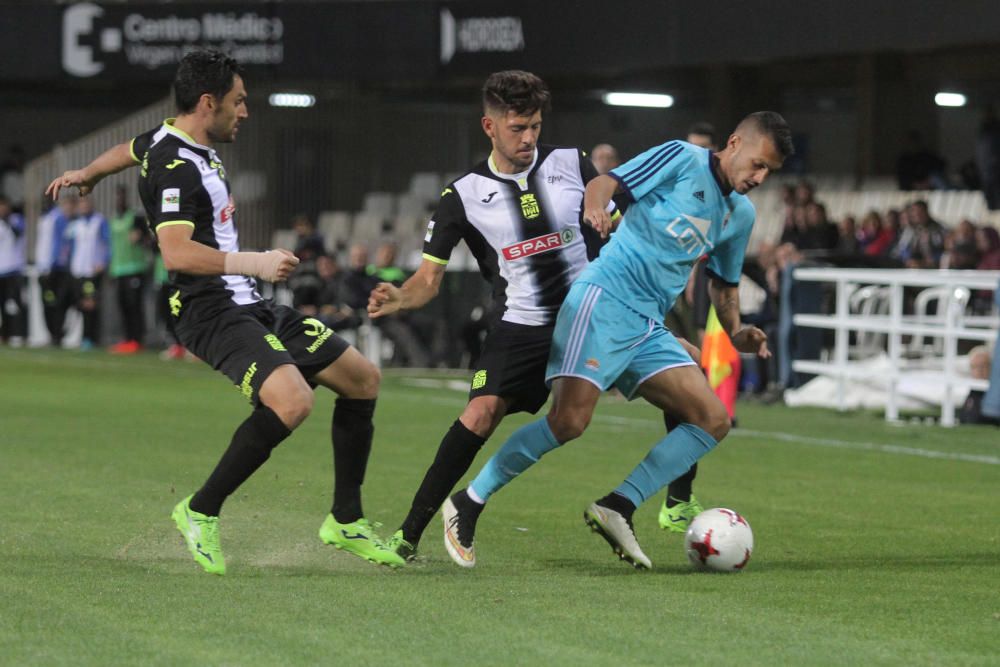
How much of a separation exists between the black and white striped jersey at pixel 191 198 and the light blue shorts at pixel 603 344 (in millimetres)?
1224

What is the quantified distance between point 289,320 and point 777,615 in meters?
2.31

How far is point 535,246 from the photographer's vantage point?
7.25m

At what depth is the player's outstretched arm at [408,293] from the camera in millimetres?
7016

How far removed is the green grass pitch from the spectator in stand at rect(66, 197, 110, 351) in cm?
1218

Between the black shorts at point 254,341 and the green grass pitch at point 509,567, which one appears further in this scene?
the black shorts at point 254,341

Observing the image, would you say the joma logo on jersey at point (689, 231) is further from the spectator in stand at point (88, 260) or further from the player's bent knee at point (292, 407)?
the spectator in stand at point (88, 260)

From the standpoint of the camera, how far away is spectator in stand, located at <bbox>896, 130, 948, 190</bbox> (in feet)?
76.8

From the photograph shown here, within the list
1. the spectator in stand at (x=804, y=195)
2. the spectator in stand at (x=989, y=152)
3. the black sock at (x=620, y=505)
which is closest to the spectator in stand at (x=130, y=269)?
the spectator in stand at (x=804, y=195)

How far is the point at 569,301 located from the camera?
23.5 feet

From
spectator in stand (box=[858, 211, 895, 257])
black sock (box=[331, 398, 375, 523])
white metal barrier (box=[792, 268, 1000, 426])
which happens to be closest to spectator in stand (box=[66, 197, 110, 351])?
spectator in stand (box=[858, 211, 895, 257])

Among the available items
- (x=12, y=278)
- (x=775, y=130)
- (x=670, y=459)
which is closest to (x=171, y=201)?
(x=670, y=459)

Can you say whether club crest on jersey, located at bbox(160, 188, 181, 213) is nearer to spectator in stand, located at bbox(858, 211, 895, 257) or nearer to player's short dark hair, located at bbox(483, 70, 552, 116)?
player's short dark hair, located at bbox(483, 70, 552, 116)

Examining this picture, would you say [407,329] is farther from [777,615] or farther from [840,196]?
[777,615]

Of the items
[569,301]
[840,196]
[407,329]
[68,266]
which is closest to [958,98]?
[840,196]
